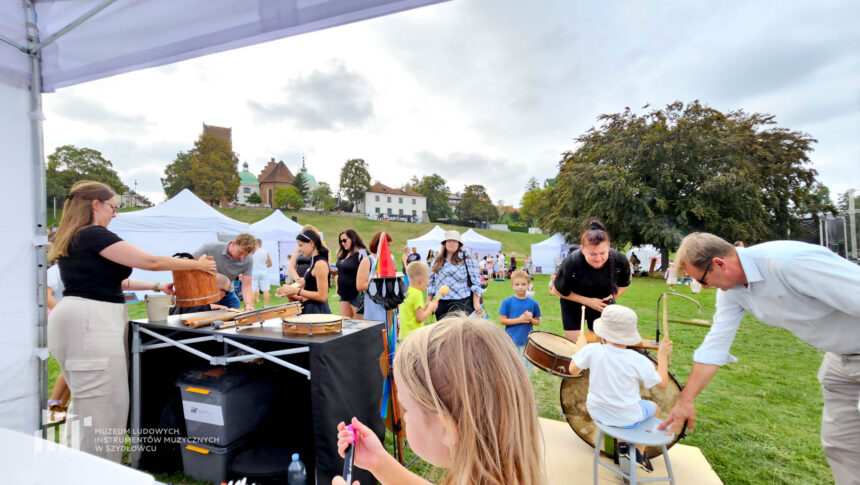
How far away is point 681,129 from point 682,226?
6.21 meters

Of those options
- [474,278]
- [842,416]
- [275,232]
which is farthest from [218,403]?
[275,232]

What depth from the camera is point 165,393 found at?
321cm

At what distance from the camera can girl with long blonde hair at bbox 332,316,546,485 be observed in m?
0.92

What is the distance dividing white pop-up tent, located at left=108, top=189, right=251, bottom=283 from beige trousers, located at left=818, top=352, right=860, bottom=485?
11.7m

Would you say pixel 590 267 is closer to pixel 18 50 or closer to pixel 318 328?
pixel 318 328

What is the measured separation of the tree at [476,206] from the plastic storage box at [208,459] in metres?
75.7

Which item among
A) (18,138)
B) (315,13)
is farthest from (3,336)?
(315,13)

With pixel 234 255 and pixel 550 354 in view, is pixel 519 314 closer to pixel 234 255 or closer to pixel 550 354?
pixel 550 354

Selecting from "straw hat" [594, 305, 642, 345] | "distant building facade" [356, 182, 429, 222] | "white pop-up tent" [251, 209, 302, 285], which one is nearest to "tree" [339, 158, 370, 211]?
"distant building facade" [356, 182, 429, 222]

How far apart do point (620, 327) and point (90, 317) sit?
11.4 ft

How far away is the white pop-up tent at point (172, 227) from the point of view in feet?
33.6

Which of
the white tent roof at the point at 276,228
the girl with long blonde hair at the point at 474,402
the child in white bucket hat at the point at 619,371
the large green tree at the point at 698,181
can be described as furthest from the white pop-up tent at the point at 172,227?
the large green tree at the point at 698,181

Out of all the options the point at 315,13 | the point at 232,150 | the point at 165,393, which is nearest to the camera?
the point at 315,13

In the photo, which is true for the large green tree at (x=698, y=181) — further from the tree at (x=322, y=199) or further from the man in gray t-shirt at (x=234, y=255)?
the tree at (x=322, y=199)
